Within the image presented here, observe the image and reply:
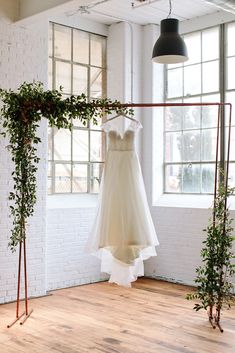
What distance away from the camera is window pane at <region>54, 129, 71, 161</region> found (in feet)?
21.6

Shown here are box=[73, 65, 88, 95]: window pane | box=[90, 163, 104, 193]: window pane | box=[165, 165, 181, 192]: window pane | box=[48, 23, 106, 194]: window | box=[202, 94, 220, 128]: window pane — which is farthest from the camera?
box=[165, 165, 181, 192]: window pane

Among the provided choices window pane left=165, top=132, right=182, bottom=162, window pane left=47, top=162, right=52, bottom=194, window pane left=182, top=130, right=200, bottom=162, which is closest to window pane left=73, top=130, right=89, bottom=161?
window pane left=47, top=162, right=52, bottom=194

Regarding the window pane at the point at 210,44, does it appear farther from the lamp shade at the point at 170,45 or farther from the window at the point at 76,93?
the lamp shade at the point at 170,45

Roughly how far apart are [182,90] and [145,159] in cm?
110

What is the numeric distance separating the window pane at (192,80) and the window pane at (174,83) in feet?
0.30

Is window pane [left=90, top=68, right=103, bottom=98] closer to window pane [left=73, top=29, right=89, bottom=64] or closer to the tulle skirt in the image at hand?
window pane [left=73, top=29, right=89, bottom=64]

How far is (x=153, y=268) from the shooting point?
7.14 metres

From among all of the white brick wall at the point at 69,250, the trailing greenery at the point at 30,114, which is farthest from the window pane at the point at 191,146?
the trailing greenery at the point at 30,114

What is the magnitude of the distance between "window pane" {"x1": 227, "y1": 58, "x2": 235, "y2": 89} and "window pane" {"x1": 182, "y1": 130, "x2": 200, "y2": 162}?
2.50 ft

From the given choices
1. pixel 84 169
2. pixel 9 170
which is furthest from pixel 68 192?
pixel 9 170

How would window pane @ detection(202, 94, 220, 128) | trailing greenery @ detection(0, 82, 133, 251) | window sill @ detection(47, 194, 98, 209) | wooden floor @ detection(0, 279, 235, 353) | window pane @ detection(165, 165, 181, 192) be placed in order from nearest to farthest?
wooden floor @ detection(0, 279, 235, 353), trailing greenery @ detection(0, 82, 133, 251), window sill @ detection(47, 194, 98, 209), window pane @ detection(202, 94, 220, 128), window pane @ detection(165, 165, 181, 192)

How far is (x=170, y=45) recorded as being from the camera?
481 cm

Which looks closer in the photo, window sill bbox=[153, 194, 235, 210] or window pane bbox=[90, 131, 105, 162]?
window sill bbox=[153, 194, 235, 210]

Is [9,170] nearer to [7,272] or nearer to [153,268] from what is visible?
[7,272]
